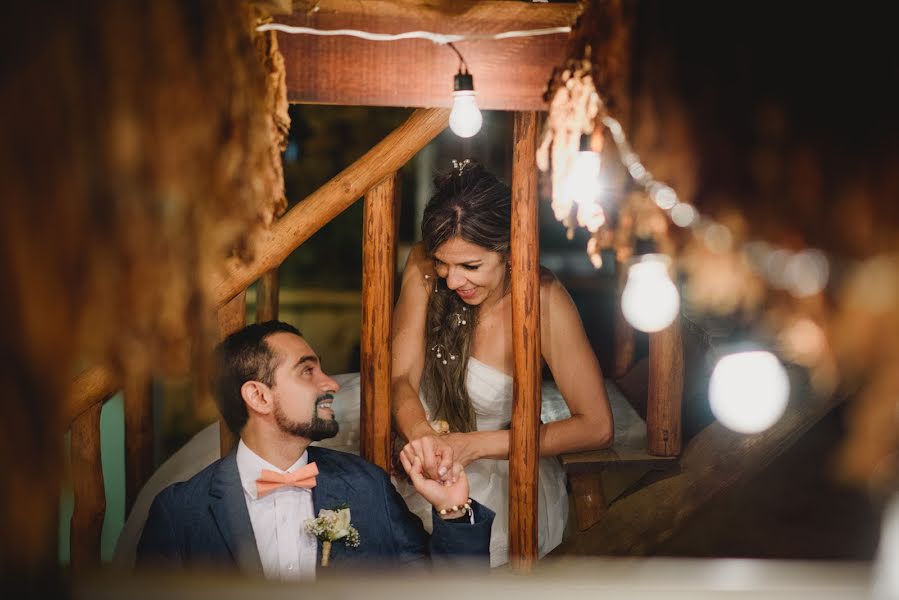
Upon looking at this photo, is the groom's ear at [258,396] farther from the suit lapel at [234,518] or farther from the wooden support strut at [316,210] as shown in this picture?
the wooden support strut at [316,210]

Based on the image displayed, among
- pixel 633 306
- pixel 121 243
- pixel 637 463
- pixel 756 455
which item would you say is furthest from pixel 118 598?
pixel 756 455

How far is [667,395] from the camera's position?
388 centimetres

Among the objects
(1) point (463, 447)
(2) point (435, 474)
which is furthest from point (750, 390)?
(1) point (463, 447)

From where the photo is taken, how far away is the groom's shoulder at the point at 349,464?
10.9ft

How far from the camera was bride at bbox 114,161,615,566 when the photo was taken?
3922mm

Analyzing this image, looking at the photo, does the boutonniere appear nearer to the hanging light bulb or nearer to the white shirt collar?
the white shirt collar

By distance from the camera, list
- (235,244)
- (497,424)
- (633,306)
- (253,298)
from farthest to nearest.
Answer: (253,298), (497,424), (633,306), (235,244)

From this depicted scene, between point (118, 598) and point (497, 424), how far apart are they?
2.87 metres

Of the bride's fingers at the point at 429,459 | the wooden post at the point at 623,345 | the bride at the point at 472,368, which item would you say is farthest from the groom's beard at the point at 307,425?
the wooden post at the point at 623,345

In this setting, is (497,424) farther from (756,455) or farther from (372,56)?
(372,56)

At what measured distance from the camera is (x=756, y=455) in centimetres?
377

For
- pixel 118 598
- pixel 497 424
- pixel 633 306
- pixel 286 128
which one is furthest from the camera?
pixel 497 424

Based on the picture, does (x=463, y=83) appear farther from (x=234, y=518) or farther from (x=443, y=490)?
(x=234, y=518)

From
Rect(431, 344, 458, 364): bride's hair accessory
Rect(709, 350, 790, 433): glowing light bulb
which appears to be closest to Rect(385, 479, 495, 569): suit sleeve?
Rect(709, 350, 790, 433): glowing light bulb
